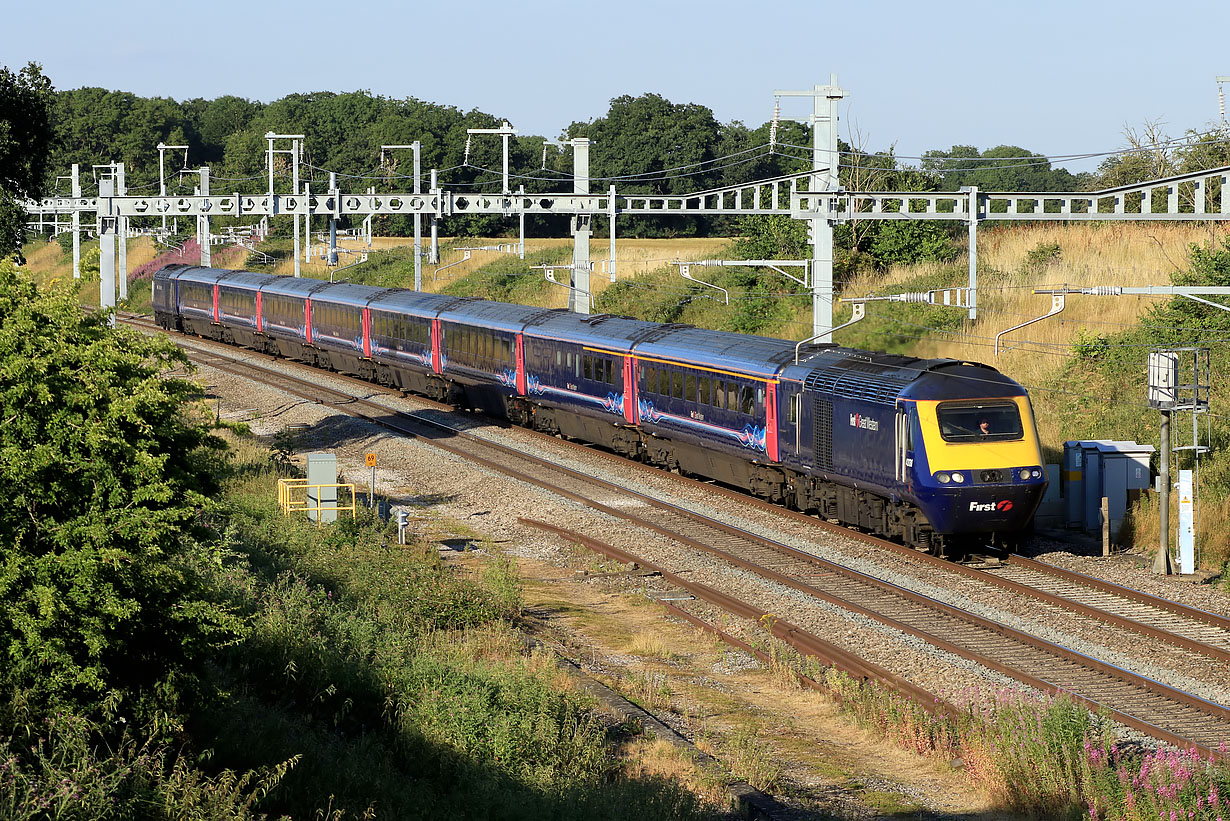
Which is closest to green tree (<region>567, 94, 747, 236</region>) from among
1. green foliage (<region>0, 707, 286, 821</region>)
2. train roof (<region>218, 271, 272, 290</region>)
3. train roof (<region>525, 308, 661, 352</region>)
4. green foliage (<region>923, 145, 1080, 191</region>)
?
green foliage (<region>923, 145, 1080, 191</region>)

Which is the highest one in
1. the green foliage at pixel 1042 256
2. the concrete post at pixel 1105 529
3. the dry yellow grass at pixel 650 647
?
the green foliage at pixel 1042 256

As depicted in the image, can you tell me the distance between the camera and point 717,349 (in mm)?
26219

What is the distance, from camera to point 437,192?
4453 centimetres

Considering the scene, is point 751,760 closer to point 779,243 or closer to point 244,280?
point 779,243

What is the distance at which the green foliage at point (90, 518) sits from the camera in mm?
10203

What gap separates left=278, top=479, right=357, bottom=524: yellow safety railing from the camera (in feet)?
73.0

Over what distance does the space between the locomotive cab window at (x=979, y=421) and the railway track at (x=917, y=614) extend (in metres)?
2.47

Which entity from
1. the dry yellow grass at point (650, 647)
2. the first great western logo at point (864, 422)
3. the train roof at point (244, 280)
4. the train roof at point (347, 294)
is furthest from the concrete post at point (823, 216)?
the train roof at point (244, 280)

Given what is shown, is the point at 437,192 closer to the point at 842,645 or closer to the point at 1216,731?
the point at 842,645

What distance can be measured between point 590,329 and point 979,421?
1280 centimetres

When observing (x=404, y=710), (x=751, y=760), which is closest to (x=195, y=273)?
(x=404, y=710)

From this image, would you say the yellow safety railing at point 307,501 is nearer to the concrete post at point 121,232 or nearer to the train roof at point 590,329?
the train roof at point 590,329

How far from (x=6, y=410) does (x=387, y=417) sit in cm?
2579

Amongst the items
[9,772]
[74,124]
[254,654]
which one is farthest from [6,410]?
[74,124]
